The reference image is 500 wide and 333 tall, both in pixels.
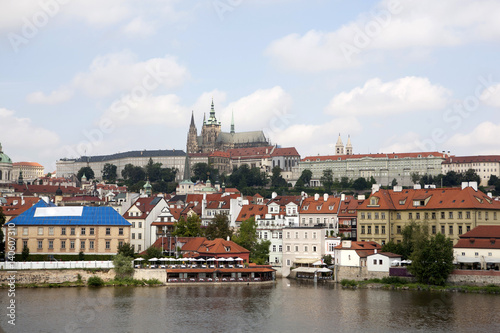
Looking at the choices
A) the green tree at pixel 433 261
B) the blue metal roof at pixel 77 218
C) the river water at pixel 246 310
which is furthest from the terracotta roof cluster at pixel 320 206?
the blue metal roof at pixel 77 218

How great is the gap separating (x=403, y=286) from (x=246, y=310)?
16.6 meters

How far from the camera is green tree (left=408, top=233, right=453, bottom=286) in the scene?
5956cm

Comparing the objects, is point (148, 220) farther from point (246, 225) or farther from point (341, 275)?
point (341, 275)

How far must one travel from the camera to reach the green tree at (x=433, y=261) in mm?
59562

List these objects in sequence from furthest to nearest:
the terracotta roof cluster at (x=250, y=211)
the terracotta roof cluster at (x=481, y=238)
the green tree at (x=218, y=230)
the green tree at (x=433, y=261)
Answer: the terracotta roof cluster at (x=250, y=211) < the green tree at (x=218, y=230) < the terracotta roof cluster at (x=481, y=238) < the green tree at (x=433, y=261)

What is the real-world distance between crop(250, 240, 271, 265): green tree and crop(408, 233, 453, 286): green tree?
56.6 ft

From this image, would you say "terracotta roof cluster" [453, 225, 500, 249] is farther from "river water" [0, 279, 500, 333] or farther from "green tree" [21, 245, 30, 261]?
"green tree" [21, 245, 30, 261]

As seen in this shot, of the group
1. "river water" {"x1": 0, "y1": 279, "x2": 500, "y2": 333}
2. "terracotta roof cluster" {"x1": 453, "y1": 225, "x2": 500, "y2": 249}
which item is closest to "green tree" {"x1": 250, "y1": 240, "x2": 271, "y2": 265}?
"river water" {"x1": 0, "y1": 279, "x2": 500, "y2": 333}

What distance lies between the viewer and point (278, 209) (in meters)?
82.5

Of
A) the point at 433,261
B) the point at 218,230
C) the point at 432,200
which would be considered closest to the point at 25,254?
the point at 218,230

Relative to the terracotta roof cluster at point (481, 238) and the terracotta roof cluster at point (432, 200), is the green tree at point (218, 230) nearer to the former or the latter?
the terracotta roof cluster at point (432, 200)

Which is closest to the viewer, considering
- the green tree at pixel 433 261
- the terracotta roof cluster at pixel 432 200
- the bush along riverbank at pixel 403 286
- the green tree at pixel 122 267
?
the bush along riverbank at pixel 403 286

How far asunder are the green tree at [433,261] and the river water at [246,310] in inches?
87.0

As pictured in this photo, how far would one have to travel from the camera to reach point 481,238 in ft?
209
